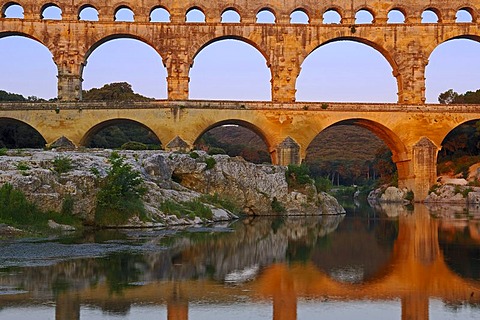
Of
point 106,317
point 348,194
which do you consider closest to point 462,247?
point 106,317

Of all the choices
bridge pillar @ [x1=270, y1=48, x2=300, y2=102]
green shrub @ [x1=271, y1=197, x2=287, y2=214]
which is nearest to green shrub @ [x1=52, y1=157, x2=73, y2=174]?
green shrub @ [x1=271, y1=197, x2=287, y2=214]

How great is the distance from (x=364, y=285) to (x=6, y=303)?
500cm

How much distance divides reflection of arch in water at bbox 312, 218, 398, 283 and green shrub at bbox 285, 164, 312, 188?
889 cm

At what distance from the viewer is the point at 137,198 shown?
750 inches

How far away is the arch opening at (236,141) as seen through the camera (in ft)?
124

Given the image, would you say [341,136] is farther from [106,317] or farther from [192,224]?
[106,317]

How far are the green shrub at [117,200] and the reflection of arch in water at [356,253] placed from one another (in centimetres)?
618

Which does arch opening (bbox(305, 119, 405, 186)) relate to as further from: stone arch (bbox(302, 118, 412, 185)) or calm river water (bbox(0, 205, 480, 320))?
calm river water (bbox(0, 205, 480, 320))

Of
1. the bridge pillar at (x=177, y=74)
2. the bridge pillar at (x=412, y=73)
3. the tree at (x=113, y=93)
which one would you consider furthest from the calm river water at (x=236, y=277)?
the tree at (x=113, y=93)

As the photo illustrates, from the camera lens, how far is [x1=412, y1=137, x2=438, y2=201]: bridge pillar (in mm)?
37719

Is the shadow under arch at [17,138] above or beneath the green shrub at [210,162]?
above

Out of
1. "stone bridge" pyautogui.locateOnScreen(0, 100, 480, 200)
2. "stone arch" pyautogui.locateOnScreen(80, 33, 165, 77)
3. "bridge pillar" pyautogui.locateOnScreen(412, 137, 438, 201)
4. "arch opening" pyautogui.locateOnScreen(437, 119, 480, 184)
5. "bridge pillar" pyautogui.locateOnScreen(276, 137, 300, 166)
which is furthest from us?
"arch opening" pyautogui.locateOnScreen(437, 119, 480, 184)

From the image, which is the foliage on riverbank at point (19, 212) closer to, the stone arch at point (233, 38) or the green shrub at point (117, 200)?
the green shrub at point (117, 200)

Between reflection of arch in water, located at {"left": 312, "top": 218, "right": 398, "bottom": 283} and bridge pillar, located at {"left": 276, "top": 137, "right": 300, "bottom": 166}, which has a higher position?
bridge pillar, located at {"left": 276, "top": 137, "right": 300, "bottom": 166}
